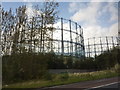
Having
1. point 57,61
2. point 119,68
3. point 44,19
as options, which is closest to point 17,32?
point 44,19

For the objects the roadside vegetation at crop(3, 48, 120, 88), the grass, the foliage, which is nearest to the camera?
the grass

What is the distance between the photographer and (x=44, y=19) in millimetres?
28625

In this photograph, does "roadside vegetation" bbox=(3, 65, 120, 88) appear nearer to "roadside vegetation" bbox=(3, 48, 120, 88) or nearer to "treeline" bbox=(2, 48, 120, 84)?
"roadside vegetation" bbox=(3, 48, 120, 88)

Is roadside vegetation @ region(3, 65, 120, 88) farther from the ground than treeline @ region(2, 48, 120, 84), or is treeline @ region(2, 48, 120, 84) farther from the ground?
treeline @ region(2, 48, 120, 84)

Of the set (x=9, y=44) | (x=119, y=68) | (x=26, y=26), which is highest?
(x=26, y=26)

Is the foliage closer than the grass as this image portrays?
No

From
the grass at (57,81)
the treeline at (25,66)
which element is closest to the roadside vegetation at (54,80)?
the grass at (57,81)

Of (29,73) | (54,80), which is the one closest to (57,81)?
(54,80)

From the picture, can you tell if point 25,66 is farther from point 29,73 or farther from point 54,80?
point 54,80

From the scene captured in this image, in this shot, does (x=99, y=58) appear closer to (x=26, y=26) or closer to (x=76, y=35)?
(x=76, y=35)

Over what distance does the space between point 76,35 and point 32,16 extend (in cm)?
2688

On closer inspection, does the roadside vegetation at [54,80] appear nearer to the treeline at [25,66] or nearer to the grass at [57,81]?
the grass at [57,81]

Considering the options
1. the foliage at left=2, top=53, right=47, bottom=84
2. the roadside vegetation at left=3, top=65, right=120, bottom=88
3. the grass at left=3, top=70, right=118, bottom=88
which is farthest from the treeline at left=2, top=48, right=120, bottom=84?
the grass at left=3, top=70, right=118, bottom=88

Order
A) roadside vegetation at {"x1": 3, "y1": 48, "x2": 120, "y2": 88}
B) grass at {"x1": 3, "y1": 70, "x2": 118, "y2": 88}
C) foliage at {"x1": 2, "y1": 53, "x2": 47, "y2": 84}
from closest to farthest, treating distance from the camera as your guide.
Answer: grass at {"x1": 3, "y1": 70, "x2": 118, "y2": 88}
roadside vegetation at {"x1": 3, "y1": 48, "x2": 120, "y2": 88}
foliage at {"x1": 2, "y1": 53, "x2": 47, "y2": 84}
